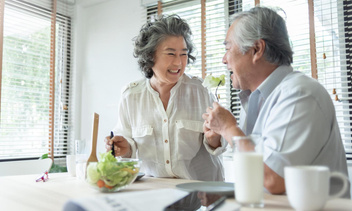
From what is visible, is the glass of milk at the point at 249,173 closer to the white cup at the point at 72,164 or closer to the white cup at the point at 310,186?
the white cup at the point at 310,186

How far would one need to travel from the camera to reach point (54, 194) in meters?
1.06

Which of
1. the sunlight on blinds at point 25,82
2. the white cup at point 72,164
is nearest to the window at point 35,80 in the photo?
the sunlight on blinds at point 25,82

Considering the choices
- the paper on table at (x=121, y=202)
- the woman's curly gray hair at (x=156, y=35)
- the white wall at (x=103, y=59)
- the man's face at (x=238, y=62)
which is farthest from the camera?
the white wall at (x=103, y=59)

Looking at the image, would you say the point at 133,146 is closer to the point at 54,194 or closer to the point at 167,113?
the point at 167,113

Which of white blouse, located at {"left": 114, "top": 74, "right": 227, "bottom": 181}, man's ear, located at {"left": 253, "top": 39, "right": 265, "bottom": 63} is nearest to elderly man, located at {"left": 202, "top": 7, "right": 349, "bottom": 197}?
man's ear, located at {"left": 253, "top": 39, "right": 265, "bottom": 63}

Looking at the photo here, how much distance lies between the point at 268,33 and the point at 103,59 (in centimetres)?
295

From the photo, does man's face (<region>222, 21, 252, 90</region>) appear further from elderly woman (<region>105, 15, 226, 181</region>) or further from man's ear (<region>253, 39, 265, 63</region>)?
elderly woman (<region>105, 15, 226, 181</region>)

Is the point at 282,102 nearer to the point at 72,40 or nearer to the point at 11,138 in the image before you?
the point at 11,138

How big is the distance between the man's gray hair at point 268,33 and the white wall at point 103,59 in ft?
7.81

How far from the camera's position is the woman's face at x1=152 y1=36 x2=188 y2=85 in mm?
1855

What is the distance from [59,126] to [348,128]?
125 inches

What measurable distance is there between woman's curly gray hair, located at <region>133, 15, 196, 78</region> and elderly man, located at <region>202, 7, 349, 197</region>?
54 centimetres

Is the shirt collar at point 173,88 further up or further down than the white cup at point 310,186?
further up

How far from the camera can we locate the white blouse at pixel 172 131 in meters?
1.75
